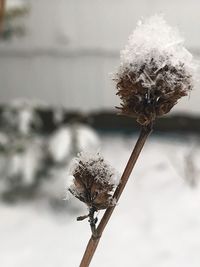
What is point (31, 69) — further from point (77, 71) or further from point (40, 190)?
point (40, 190)

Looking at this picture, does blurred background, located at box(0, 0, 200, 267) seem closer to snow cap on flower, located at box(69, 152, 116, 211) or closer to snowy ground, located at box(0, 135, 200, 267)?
snowy ground, located at box(0, 135, 200, 267)

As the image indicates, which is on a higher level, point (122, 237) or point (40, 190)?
point (40, 190)

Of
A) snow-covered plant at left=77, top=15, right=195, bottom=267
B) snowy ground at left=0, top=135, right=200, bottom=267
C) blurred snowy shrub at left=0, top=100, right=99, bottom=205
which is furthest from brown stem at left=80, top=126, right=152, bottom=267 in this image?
blurred snowy shrub at left=0, top=100, right=99, bottom=205

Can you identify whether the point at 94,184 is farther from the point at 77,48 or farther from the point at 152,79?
the point at 77,48

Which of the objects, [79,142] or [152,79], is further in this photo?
[79,142]

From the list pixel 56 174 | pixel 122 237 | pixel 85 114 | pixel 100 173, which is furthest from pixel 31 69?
pixel 100 173

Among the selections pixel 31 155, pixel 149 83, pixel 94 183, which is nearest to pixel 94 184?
pixel 94 183

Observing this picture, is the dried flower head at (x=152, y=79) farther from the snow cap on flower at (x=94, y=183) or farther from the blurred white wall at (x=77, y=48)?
the blurred white wall at (x=77, y=48)
